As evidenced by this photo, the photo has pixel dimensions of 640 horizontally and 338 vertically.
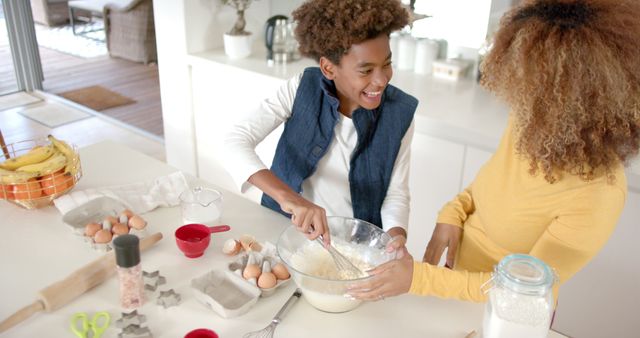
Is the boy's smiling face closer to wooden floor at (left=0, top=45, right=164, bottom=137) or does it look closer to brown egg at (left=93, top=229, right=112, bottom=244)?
brown egg at (left=93, top=229, right=112, bottom=244)

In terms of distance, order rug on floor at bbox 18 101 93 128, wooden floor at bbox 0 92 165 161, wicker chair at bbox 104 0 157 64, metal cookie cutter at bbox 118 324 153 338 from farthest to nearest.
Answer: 1. wicker chair at bbox 104 0 157 64
2. rug on floor at bbox 18 101 93 128
3. wooden floor at bbox 0 92 165 161
4. metal cookie cutter at bbox 118 324 153 338

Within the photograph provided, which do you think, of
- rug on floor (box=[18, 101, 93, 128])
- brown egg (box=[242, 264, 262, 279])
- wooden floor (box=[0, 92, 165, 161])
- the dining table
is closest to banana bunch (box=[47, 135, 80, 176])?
the dining table

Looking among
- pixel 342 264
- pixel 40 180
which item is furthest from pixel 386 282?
pixel 40 180

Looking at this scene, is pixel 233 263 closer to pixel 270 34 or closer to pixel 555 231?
pixel 555 231

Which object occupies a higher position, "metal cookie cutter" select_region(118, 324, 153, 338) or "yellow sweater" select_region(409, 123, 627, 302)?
"yellow sweater" select_region(409, 123, 627, 302)

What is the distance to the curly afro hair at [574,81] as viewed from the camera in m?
0.98

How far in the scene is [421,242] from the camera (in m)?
2.29

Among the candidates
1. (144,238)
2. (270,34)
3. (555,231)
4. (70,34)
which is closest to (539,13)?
(555,231)

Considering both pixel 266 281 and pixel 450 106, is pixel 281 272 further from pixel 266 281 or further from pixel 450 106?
pixel 450 106

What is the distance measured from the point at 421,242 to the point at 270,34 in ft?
4.00

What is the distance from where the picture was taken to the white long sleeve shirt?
55.6 inches

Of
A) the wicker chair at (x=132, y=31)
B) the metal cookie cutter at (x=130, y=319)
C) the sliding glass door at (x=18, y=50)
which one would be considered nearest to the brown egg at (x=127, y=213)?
the metal cookie cutter at (x=130, y=319)

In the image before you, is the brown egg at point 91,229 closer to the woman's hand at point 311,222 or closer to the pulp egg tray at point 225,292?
the pulp egg tray at point 225,292

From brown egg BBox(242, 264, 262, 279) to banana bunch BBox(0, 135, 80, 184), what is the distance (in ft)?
2.03
